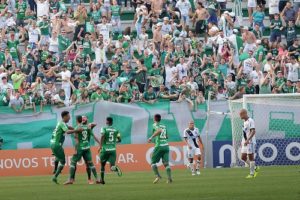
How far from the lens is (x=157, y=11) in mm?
50844

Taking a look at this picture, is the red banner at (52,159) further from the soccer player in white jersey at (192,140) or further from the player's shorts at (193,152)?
the player's shorts at (193,152)

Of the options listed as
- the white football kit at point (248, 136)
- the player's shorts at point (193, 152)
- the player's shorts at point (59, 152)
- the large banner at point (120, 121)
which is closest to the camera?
the player's shorts at point (59, 152)

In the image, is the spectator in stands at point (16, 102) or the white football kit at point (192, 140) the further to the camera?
the spectator in stands at point (16, 102)

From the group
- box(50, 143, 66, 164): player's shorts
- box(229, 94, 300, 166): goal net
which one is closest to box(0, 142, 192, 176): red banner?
box(229, 94, 300, 166): goal net

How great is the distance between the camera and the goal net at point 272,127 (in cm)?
4356

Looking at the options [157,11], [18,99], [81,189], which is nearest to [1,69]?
[18,99]

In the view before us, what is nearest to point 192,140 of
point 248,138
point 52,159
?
point 248,138

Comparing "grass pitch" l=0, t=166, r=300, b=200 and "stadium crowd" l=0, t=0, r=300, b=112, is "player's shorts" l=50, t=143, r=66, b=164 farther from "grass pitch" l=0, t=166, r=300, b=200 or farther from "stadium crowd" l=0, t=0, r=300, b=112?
"stadium crowd" l=0, t=0, r=300, b=112

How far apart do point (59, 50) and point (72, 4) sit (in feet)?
12.3

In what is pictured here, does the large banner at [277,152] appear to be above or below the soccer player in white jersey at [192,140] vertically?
below

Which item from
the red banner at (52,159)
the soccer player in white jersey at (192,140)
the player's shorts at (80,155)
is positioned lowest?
the red banner at (52,159)

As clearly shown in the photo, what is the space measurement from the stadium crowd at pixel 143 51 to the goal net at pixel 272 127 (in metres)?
1.94

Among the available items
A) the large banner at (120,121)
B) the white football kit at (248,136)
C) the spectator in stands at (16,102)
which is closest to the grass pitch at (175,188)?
the white football kit at (248,136)

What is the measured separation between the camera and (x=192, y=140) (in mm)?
41031
